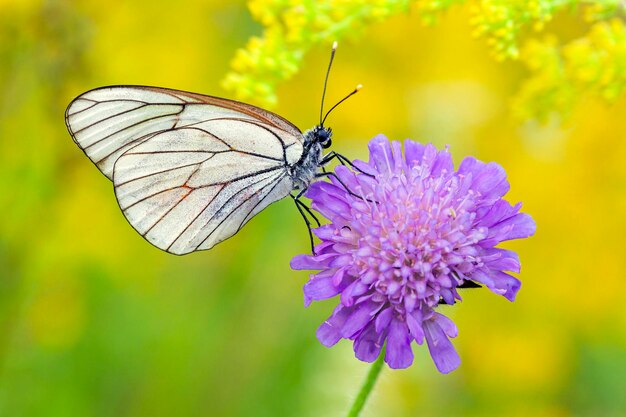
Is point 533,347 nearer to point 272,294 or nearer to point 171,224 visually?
point 272,294

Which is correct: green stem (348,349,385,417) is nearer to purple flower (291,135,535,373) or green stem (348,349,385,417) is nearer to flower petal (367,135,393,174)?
purple flower (291,135,535,373)

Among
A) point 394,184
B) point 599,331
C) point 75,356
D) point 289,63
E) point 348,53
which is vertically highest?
point 348,53

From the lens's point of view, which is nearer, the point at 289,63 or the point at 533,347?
the point at 289,63

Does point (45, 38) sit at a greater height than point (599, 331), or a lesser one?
lesser

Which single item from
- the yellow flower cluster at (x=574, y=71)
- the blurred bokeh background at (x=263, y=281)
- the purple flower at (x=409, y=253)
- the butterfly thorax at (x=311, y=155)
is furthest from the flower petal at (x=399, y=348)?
the blurred bokeh background at (x=263, y=281)

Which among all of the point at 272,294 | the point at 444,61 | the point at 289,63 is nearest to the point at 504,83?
the point at 444,61

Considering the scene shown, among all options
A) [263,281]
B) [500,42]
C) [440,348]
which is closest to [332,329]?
[440,348]
